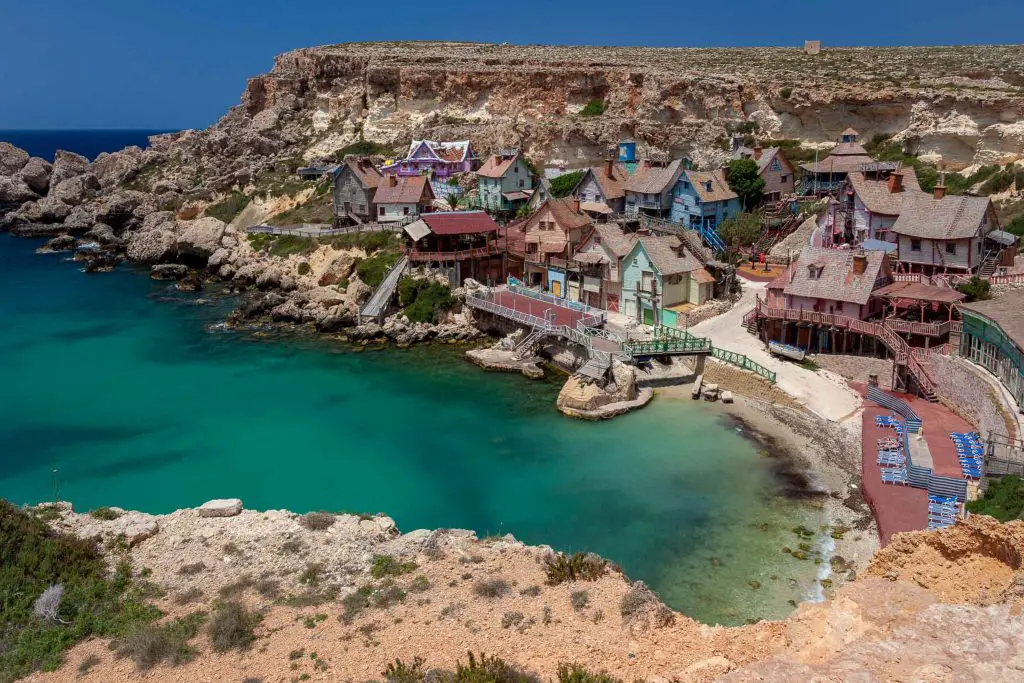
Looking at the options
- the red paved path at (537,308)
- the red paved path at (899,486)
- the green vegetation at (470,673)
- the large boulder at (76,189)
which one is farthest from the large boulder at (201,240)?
the green vegetation at (470,673)

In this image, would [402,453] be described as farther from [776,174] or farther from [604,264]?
[776,174]

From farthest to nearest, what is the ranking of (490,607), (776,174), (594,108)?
(594,108), (776,174), (490,607)

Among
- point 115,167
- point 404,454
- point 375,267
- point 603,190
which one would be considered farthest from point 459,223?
point 115,167

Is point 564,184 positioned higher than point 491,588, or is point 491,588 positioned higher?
point 564,184

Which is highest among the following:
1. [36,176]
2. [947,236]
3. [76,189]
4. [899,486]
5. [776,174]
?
[36,176]

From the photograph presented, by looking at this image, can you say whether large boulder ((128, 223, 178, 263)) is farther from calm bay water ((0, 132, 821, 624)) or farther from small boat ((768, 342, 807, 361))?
small boat ((768, 342, 807, 361))

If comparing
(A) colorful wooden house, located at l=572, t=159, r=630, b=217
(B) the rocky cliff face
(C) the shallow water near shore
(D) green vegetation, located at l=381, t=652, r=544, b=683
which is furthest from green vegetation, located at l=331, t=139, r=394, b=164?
(D) green vegetation, located at l=381, t=652, r=544, b=683
